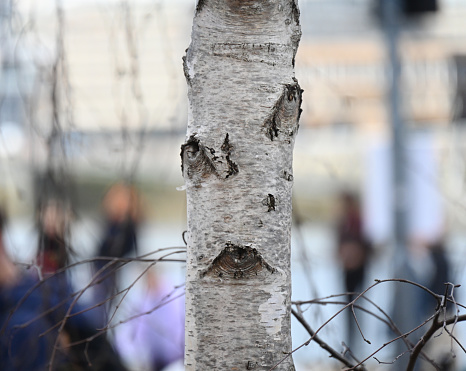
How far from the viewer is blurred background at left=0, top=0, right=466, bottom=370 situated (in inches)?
76.1

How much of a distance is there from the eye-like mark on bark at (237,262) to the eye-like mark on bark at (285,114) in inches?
6.9

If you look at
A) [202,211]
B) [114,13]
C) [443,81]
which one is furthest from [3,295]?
[443,81]

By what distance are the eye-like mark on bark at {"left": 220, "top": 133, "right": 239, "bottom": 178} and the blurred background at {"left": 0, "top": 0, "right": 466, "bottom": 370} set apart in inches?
24.9

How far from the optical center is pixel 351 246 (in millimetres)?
4641

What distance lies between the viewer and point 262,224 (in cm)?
96

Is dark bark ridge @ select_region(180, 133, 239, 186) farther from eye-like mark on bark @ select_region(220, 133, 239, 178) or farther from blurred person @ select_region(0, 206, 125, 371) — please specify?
blurred person @ select_region(0, 206, 125, 371)

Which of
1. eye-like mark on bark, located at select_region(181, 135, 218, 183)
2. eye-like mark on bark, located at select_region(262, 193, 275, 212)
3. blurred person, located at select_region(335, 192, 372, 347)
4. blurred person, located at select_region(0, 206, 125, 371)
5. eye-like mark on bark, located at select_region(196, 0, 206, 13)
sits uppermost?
eye-like mark on bark, located at select_region(196, 0, 206, 13)

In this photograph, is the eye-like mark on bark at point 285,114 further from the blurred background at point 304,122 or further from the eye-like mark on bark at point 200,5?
the blurred background at point 304,122

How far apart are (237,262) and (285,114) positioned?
24 cm

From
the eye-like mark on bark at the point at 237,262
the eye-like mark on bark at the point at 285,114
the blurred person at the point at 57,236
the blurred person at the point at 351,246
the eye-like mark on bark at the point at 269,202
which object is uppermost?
the eye-like mark on bark at the point at 285,114

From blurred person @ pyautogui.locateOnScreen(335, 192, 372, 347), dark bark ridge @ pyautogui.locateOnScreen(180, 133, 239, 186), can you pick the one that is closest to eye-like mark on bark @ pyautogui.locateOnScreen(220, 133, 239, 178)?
dark bark ridge @ pyautogui.locateOnScreen(180, 133, 239, 186)

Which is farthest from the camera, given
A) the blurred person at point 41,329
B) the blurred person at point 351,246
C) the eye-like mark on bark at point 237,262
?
the blurred person at point 351,246

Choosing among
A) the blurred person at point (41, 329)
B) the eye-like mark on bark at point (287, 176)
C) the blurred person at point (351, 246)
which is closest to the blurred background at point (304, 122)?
the blurred person at point (351, 246)

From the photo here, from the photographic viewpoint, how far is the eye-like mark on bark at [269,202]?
966 mm
